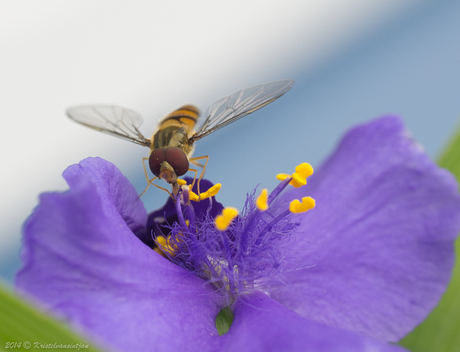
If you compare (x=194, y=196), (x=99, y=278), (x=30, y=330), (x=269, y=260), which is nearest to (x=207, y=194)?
(x=194, y=196)

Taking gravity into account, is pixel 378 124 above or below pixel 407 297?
above

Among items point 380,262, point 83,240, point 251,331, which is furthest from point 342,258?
point 83,240

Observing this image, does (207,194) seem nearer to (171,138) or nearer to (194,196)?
(194,196)

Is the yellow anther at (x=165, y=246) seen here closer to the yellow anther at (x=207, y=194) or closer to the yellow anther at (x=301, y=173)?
the yellow anther at (x=207, y=194)

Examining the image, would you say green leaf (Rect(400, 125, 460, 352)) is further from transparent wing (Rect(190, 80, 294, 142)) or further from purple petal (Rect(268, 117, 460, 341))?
transparent wing (Rect(190, 80, 294, 142))

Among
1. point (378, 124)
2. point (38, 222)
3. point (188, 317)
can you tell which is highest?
point (378, 124)

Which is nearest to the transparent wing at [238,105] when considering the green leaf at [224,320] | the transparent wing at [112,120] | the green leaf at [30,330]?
the transparent wing at [112,120]

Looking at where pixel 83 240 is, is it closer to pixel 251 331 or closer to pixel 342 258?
pixel 251 331
